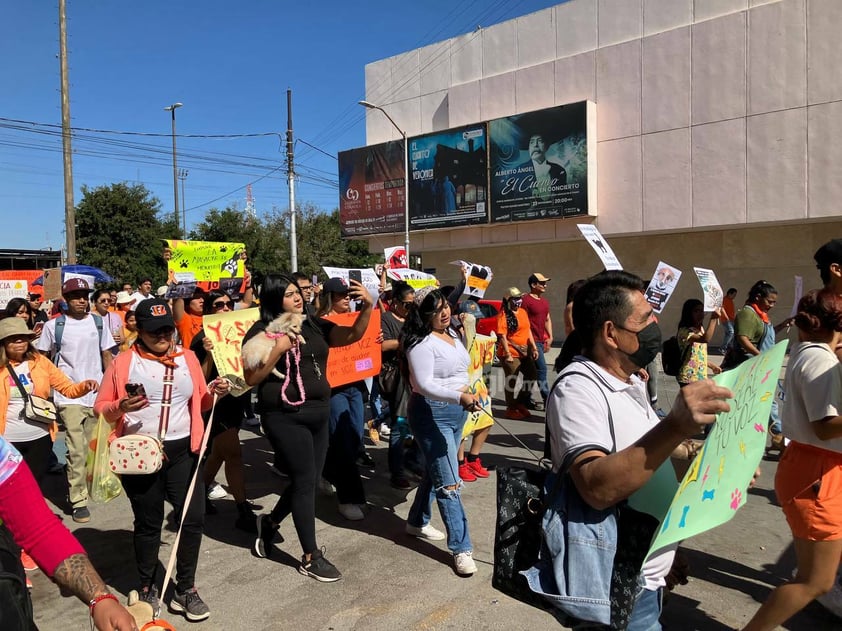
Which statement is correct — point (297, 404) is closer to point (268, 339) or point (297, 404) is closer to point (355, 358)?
point (268, 339)

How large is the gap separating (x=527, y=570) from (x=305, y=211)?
43.5 metres

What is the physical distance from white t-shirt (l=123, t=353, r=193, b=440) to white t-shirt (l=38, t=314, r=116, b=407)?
119 inches

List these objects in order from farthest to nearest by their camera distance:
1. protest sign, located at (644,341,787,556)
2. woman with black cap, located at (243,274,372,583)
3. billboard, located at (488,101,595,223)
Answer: billboard, located at (488,101,595,223) < woman with black cap, located at (243,274,372,583) < protest sign, located at (644,341,787,556)

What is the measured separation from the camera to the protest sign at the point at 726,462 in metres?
1.78

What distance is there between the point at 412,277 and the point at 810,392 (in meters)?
7.00

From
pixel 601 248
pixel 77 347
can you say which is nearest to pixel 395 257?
pixel 601 248

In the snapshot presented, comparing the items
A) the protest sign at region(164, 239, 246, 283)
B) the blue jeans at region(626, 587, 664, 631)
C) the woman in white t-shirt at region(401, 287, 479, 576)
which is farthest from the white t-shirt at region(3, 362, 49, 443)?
the protest sign at region(164, 239, 246, 283)

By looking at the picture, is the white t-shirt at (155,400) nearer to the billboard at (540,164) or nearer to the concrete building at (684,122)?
the concrete building at (684,122)

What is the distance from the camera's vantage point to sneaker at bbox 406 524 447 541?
4883 mm

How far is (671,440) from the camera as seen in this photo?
5.56 ft

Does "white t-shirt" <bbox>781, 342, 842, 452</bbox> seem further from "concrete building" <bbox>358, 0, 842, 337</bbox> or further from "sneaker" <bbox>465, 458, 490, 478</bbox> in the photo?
"concrete building" <bbox>358, 0, 842, 337</bbox>

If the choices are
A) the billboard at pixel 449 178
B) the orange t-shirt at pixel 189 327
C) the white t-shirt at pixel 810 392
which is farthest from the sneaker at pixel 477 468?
the billboard at pixel 449 178

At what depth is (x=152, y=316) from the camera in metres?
3.79

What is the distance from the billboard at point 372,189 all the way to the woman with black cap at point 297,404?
2221 cm
